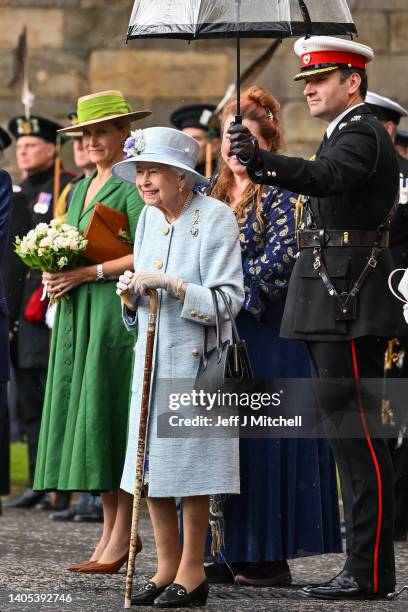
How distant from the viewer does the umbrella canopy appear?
611 centimetres

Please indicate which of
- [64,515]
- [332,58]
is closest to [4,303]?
[332,58]

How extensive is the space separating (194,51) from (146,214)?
7783 millimetres

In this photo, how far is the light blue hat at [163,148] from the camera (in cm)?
637

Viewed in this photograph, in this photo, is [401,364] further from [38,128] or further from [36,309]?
[38,128]

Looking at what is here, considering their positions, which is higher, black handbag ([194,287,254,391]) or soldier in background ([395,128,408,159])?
soldier in background ([395,128,408,159])

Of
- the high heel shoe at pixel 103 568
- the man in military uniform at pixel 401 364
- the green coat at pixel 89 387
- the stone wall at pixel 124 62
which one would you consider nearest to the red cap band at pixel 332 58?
the green coat at pixel 89 387

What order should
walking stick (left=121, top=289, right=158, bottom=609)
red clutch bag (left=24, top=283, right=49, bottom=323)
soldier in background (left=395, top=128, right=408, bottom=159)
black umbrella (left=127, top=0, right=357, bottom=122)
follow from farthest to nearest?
1. red clutch bag (left=24, top=283, right=49, bottom=323)
2. soldier in background (left=395, top=128, right=408, bottom=159)
3. black umbrella (left=127, top=0, right=357, bottom=122)
4. walking stick (left=121, top=289, right=158, bottom=609)

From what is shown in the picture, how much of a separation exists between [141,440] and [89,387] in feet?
3.85

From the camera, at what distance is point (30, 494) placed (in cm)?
1012

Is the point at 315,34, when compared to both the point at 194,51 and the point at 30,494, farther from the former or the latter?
the point at 194,51

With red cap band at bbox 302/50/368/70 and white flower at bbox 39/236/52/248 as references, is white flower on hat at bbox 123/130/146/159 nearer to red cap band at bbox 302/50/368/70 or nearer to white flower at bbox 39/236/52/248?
red cap band at bbox 302/50/368/70

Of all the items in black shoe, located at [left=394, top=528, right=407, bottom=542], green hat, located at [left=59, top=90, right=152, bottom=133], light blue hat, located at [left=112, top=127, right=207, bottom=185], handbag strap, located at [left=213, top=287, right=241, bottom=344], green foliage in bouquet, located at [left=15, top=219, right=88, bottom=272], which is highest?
green hat, located at [left=59, top=90, right=152, bottom=133]

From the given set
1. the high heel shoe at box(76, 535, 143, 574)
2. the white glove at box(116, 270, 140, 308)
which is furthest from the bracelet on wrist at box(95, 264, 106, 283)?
the high heel shoe at box(76, 535, 143, 574)

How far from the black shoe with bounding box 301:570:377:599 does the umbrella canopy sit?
197 centimetres
